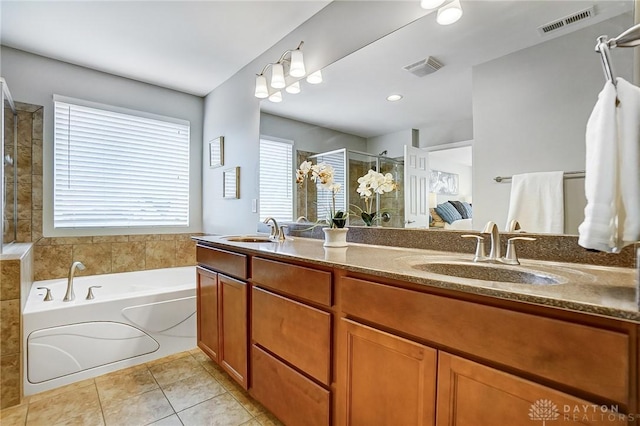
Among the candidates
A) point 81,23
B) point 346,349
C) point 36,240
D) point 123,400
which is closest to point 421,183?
point 346,349

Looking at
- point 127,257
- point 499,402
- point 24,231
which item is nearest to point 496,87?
point 499,402

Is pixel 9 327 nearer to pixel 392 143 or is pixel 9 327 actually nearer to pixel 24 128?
pixel 24 128

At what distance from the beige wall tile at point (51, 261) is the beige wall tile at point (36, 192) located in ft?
1.16

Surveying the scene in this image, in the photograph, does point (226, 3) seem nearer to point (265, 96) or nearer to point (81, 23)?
point (265, 96)

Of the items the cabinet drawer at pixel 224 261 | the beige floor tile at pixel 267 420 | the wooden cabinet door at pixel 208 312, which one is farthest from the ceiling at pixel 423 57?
the beige floor tile at pixel 267 420

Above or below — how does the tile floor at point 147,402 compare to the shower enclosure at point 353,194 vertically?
below

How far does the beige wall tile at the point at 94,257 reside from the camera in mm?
2822

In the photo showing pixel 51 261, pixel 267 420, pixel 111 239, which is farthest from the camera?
pixel 111 239

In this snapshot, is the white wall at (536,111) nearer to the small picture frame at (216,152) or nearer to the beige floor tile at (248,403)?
the beige floor tile at (248,403)

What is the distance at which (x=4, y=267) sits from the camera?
175cm

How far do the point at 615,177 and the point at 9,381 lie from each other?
2.88m

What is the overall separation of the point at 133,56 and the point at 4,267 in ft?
6.21

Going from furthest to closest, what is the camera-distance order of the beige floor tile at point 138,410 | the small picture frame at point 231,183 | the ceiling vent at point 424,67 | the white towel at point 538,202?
the small picture frame at point 231,183
the beige floor tile at point 138,410
the ceiling vent at point 424,67
the white towel at point 538,202

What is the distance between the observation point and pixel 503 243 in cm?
128
